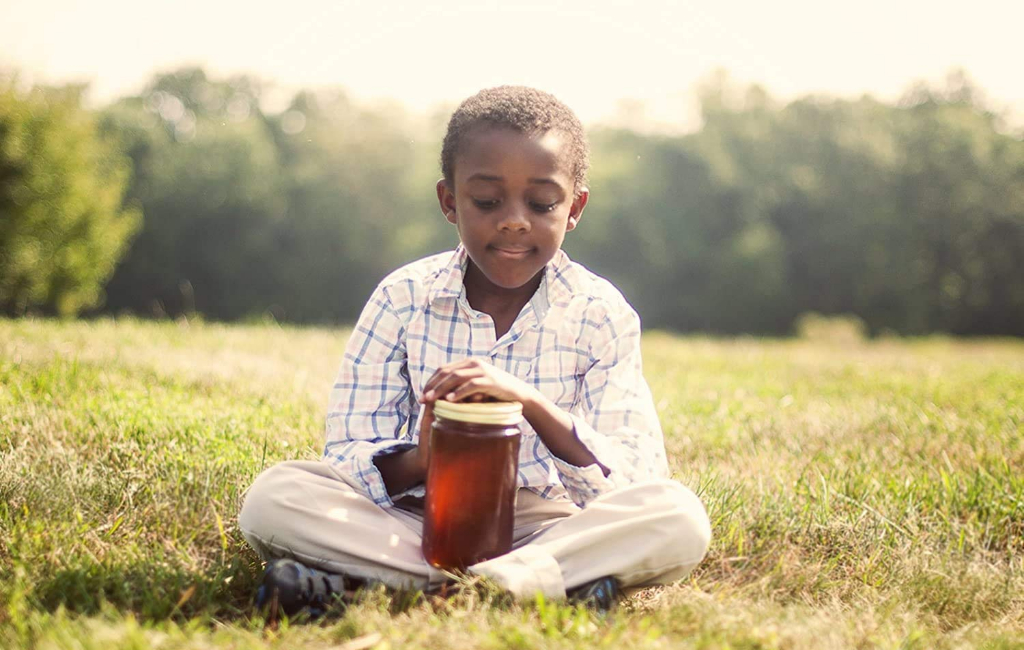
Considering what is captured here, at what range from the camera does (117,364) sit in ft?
16.1

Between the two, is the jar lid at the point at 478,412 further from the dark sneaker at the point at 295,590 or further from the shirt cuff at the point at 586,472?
the dark sneaker at the point at 295,590

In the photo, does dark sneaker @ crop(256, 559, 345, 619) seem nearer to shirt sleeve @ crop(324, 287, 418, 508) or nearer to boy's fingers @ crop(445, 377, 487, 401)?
shirt sleeve @ crop(324, 287, 418, 508)

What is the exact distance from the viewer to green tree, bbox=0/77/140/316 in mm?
22375

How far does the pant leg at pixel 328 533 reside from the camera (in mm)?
2525

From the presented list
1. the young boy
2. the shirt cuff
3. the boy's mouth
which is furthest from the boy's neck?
the shirt cuff

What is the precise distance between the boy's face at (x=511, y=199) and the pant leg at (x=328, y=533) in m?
0.86

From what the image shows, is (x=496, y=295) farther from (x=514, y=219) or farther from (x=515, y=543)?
(x=515, y=543)

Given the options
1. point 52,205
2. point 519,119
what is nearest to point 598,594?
point 519,119

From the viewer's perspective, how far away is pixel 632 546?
2.43 m

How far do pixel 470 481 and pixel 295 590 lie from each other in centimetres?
56

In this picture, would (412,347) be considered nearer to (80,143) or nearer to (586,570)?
(586,570)

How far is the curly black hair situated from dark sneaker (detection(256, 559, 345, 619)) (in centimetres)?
133

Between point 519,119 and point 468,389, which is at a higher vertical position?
point 519,119

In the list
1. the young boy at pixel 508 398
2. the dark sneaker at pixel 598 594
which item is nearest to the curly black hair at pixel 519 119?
the young boy at pixel 508 398
